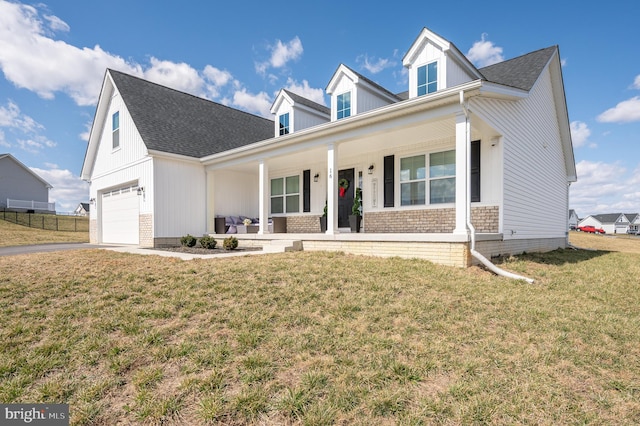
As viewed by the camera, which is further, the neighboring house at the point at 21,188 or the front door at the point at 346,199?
the neighboring house at the point at 21,188

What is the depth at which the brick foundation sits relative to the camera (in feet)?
27.2

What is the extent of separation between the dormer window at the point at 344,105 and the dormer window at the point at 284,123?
8.84 feet

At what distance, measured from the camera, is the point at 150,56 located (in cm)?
1510

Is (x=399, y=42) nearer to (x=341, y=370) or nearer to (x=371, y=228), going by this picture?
(x=371, y=228)

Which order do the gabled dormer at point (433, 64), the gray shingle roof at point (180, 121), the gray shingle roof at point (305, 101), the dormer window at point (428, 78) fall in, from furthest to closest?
the gray shingle roof at point (305, 101) → the gray shingle roof at point (180, 121) → the dormer window at point (428, 78) → the gabled dormer at point (433, 64)

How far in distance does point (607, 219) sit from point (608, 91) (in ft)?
233

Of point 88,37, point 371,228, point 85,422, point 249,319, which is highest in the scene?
point 88,37

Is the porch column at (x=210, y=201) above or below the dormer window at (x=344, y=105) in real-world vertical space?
below

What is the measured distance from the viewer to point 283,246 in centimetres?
873

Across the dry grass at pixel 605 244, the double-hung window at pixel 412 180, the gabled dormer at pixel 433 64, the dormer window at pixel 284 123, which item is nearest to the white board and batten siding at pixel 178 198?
the dormer window at pixel 284 123

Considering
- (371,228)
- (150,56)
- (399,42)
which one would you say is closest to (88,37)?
(150,56)

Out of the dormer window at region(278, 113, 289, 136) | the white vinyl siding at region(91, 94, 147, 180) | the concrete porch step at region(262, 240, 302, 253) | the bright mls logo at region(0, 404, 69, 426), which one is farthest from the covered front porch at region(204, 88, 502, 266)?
the bright mls logo at region(0, 404, 69, 426)

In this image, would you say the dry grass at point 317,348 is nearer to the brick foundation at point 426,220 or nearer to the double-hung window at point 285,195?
the brick foundation at point 426,220

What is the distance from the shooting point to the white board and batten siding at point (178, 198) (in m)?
11.3
